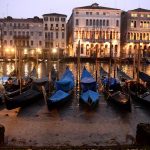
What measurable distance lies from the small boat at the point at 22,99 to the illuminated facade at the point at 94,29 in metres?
35.1

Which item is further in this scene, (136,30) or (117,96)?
(136,30)

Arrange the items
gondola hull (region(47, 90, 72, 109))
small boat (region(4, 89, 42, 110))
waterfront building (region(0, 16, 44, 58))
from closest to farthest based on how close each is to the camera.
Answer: small boat (region(4, 89, 42, 110)) < gondola hull (region(47, 90, 72, 109)) < waterfront building (region(0, 16, 44, 58))

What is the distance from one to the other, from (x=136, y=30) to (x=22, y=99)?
136ft

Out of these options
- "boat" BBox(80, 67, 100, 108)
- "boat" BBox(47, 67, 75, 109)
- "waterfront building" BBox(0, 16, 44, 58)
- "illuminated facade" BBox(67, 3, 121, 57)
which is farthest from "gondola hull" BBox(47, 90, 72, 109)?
"waterfront building" BBox(0, 16, 44, 58)

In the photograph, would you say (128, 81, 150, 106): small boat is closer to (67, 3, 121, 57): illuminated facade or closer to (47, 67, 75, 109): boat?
(47, 67, 75, 109): boat

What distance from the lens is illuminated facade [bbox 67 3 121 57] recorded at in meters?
48.0

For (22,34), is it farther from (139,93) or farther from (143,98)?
(143,98)

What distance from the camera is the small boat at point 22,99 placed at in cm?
1045

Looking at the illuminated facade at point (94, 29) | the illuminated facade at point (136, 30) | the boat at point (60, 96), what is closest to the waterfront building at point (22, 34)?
the illuminated facade at point (94, 29)

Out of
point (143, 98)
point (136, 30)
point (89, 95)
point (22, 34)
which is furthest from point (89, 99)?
point (136, 30)

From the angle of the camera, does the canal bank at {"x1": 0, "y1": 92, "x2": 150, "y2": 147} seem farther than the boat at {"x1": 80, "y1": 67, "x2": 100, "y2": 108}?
No

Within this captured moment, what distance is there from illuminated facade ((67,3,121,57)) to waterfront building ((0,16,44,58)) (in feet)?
19.2

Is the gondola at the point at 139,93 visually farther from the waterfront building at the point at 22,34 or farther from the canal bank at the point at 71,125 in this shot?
Result: the waterfront building at the point at 22,34

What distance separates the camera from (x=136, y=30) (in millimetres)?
50219
